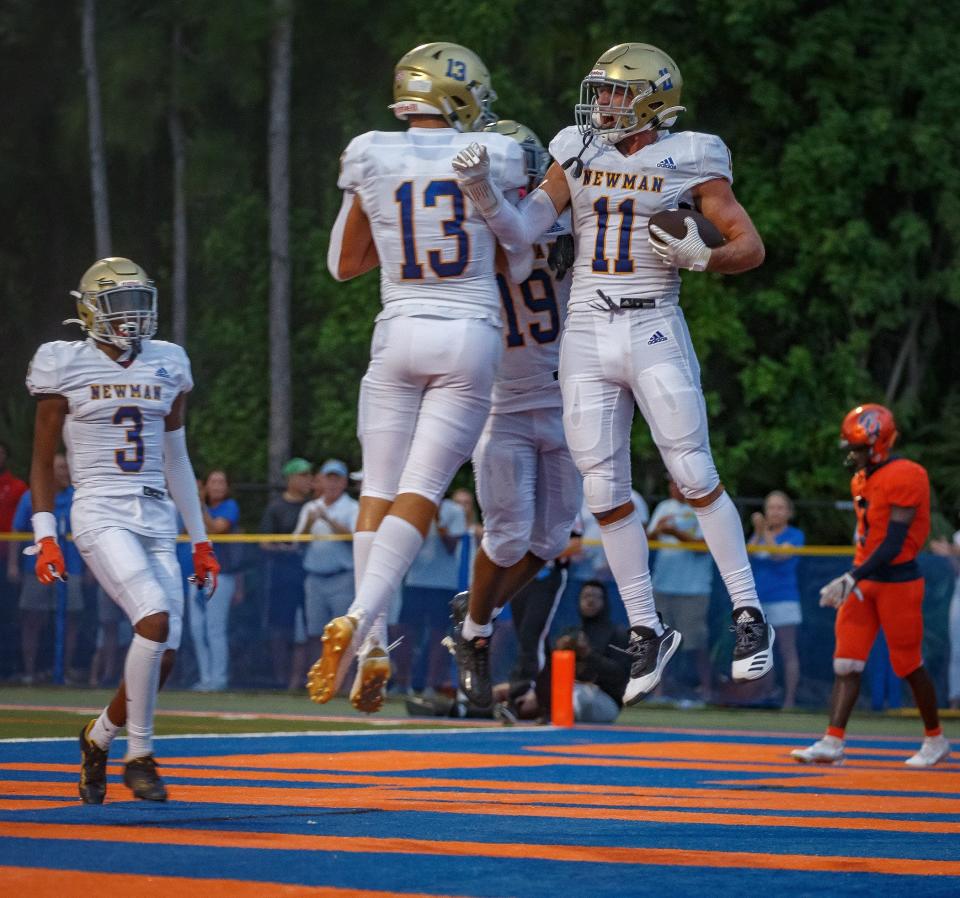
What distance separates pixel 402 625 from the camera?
1694cm

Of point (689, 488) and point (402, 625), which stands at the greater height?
point (689, 488)

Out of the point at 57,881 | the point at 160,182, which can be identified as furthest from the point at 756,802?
the point at 160,182

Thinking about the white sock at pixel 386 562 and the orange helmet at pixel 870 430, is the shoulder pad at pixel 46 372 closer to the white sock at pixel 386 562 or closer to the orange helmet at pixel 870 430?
the white sock at pixel 386 562

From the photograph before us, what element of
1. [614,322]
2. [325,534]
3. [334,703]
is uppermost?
[614,322]

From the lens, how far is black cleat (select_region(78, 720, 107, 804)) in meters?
8.21

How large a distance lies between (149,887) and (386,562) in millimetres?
2169

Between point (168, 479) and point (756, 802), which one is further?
point (168, 479)

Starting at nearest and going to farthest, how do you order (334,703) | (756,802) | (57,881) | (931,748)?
(57,881)
(756,802)
(931,748)
(334,703)

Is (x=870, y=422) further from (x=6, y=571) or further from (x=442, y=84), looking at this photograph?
(x=6, y=571)

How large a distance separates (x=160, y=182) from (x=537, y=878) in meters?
29.2

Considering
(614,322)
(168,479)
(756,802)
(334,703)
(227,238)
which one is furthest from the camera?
(227,238)

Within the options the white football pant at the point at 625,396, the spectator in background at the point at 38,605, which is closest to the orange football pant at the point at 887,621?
the white football pant at the point at 625,396

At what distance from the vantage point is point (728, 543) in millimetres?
7941

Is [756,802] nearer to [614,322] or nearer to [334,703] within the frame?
[614,322]
